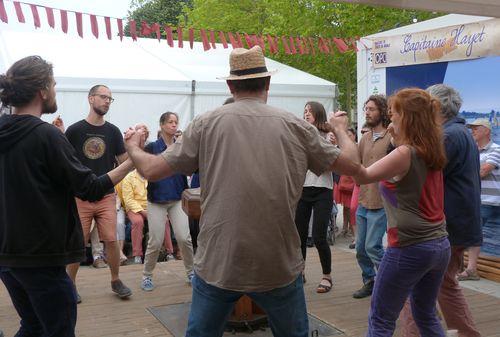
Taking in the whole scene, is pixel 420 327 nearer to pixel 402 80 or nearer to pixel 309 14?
pixel 402 80

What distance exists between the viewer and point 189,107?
10062mm

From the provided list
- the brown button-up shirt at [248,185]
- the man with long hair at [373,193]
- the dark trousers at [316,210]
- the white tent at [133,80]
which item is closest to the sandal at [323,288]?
the dark trousers at [316,210]

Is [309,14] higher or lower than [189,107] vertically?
higher

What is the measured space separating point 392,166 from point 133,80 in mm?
7433

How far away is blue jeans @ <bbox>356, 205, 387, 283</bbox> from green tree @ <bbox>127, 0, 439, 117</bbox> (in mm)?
7935

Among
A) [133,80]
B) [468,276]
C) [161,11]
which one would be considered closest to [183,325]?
[468,276]

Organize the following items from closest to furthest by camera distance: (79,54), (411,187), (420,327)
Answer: (411,187) < (420,327) < (79,54)

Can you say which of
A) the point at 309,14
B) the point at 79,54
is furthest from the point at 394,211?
the point at 309,14

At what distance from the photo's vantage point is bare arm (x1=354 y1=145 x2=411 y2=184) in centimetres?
276

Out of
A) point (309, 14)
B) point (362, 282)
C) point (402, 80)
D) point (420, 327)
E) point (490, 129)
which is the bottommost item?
point (362, 282)

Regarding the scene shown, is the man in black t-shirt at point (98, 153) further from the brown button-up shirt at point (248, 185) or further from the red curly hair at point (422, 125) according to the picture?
the red curly hair at point (422, 125)

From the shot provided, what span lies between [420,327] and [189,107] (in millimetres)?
7531

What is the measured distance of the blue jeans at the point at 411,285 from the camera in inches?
115

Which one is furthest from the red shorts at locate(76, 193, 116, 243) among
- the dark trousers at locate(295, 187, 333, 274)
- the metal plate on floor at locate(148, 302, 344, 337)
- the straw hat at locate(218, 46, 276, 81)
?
the straw hat at locate(218, 46, 276, 81)
